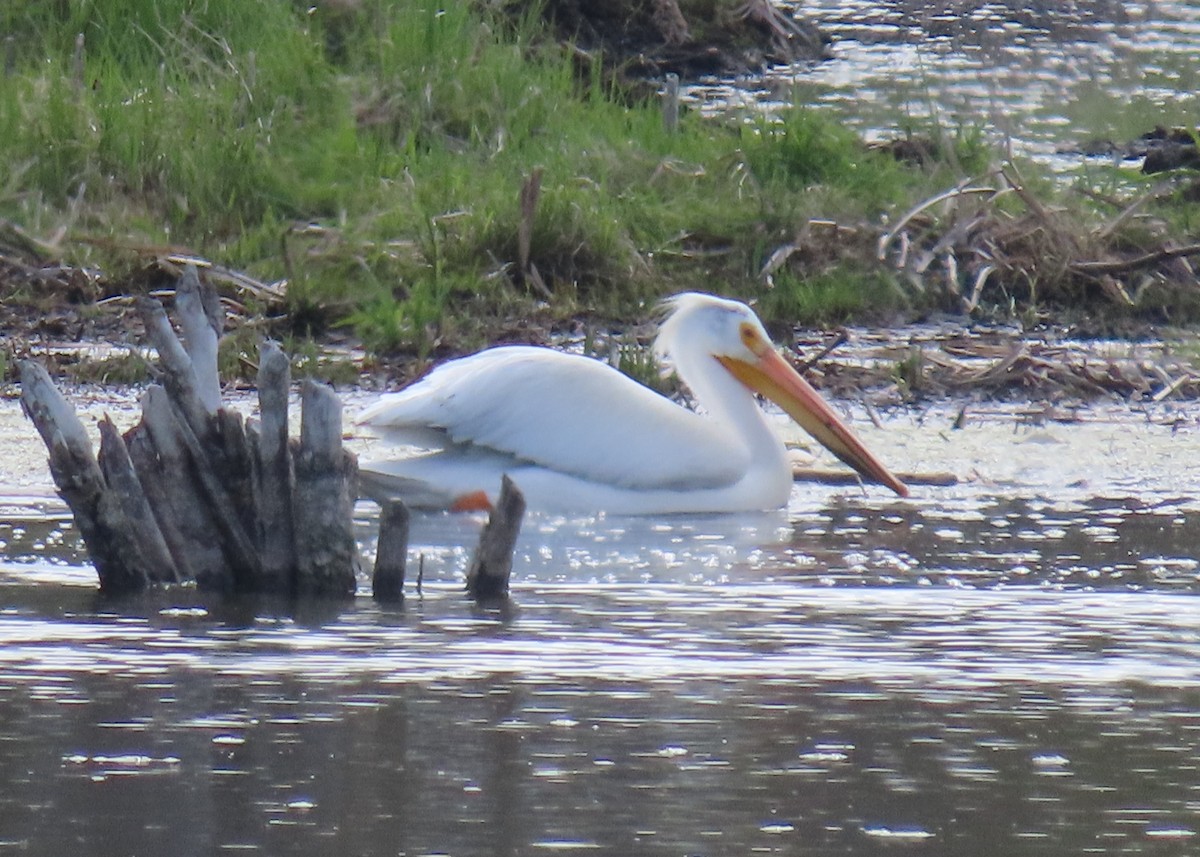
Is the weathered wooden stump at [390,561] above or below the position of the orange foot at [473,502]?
above

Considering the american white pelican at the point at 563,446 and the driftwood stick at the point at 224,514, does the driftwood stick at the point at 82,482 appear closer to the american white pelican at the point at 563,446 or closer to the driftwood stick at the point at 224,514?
the driftwood stick at the point at 224,514

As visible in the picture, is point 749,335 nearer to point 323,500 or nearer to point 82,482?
point 323,500

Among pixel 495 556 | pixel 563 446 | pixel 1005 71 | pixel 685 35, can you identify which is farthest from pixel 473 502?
pixel 1005 71

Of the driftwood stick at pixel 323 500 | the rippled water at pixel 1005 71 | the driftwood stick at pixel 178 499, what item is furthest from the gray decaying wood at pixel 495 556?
the rippled water at pixel 1005 71

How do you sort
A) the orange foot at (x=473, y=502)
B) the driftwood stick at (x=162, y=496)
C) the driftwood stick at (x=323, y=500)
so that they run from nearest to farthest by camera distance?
1. the driftwood stick at (x=323, y=500)
2. the driftwood stick at (x=162, y=496)
3. the orange foot at (x=473, y=502)

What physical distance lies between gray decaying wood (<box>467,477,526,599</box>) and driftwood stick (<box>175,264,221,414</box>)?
0.63 metres

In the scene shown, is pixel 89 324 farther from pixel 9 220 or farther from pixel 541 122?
pixel 541 122

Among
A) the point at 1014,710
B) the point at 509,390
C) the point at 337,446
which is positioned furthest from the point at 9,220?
the point at 1014,710

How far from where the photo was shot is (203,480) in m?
5.02

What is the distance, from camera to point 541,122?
9930 mm

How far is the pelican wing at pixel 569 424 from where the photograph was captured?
665 cm

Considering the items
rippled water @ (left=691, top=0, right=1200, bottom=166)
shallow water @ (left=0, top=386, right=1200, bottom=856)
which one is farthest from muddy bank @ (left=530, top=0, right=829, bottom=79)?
shallow water @ (left=0, top=386, right=1200, bottom=856)

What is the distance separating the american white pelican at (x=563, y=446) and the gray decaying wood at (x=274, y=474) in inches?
54.6

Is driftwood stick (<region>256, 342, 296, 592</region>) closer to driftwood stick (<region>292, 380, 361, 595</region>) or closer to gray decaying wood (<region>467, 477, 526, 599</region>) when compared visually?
driftwood stick (<region>292, 380, 361, 595</region>)
